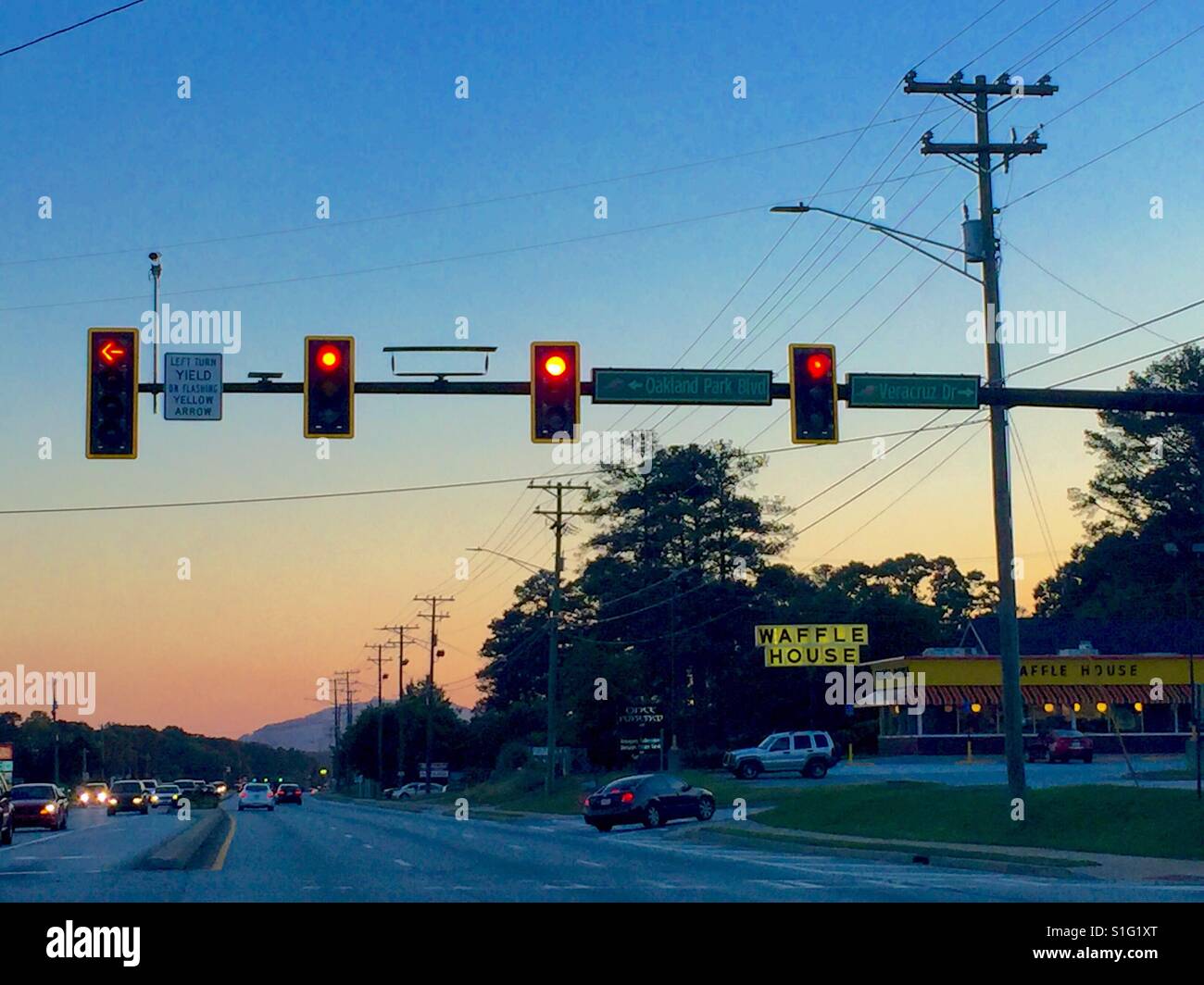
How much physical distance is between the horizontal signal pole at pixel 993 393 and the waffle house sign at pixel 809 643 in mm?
57455

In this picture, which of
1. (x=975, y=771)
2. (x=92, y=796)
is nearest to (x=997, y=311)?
(x=975, y=771)

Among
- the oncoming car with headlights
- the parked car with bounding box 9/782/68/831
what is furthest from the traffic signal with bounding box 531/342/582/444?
the oncoming car with headlights

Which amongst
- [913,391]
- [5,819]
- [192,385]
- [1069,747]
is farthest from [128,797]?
[913,391]

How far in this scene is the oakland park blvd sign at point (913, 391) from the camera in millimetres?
23844

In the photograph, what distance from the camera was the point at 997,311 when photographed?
30.8m

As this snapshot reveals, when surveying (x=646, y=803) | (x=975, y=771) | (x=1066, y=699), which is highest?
(x=1066, y=699)

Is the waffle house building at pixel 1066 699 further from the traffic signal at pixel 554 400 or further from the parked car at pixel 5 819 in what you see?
the traffic signal at pixel 554 400

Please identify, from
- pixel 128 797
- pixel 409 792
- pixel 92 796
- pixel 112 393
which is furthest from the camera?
pixel 409 792

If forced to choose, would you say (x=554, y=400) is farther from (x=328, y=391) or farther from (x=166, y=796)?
(x=166, y=796)

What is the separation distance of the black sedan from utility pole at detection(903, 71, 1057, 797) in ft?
45.0

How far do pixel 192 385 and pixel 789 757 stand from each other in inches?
1716

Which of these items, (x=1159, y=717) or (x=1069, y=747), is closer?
(x=1069, y=747)

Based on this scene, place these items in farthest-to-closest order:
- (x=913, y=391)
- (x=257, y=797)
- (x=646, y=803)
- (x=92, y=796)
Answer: (x=92, y=796) < (x=257, y=797) < (x=646, y=803) < (x=913, y=391)

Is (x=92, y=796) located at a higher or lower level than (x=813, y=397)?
lower
